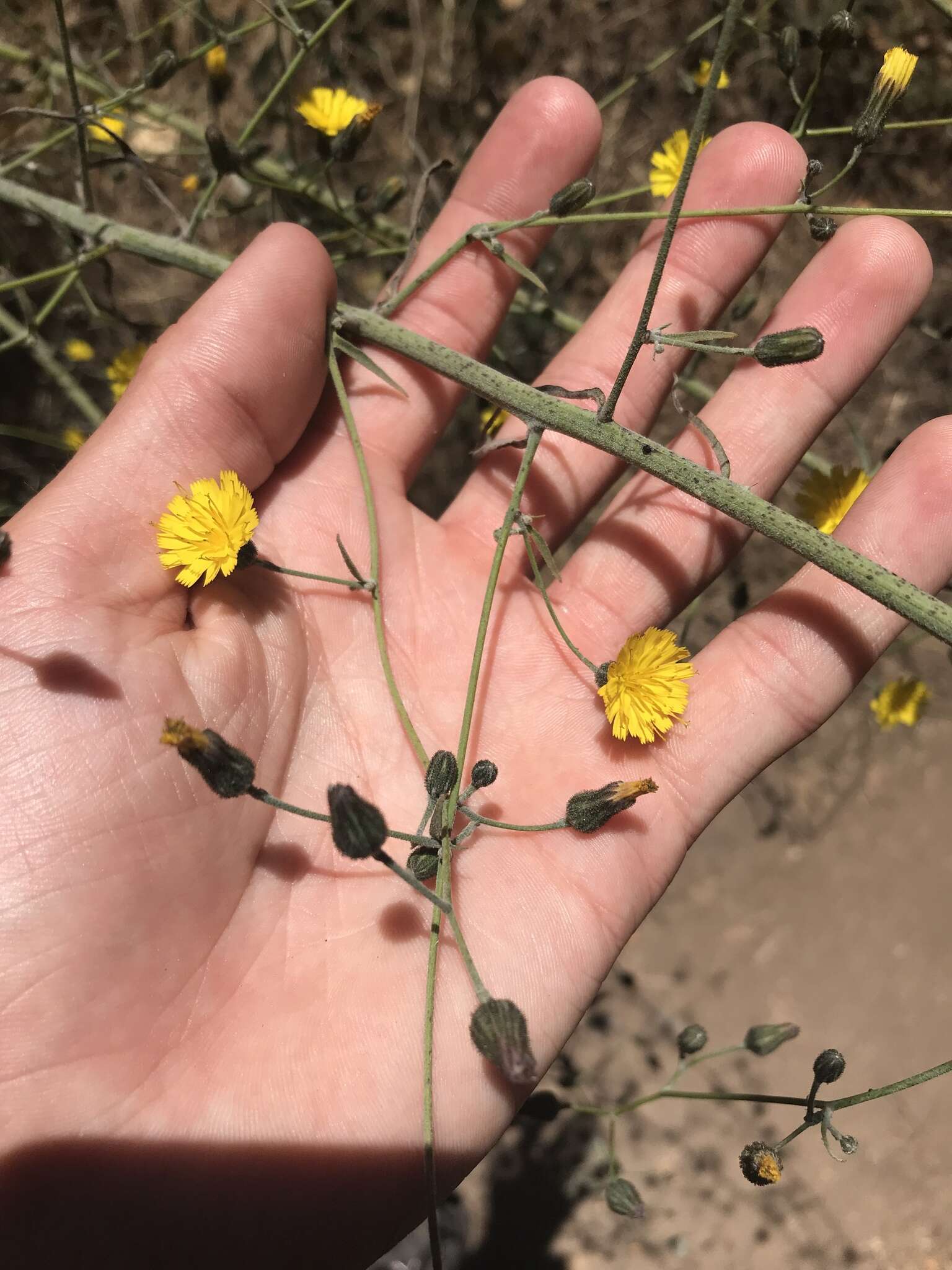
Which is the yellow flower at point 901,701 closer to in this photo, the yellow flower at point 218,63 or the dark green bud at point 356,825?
the dark green bud at point 356,825

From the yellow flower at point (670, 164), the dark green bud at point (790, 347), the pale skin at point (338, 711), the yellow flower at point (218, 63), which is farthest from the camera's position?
the yellow flower at point (670, 164)

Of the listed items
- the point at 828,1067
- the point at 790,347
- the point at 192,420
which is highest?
the point at 790,347

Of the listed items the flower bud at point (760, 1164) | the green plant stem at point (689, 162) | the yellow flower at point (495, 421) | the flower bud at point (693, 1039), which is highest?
the green plant stem at point (689, 162)

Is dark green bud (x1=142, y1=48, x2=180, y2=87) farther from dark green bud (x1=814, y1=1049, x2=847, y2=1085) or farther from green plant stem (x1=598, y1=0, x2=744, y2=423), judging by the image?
dark green bud (x1=814, y1=1049, x2=847, y2=1085)

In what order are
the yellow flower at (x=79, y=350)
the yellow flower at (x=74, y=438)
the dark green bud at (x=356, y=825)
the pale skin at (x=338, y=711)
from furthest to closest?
the yellow flower at (x=79, y=350), the yellow flower at (x=74, y=438), the pale skin at (x=338, y=711), the dark green bud at (x=356, y=825)

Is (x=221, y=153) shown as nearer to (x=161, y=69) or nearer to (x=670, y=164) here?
(x=161, y=69)

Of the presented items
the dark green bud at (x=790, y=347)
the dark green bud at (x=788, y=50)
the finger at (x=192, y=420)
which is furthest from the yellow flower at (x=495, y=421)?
the dark green bud at (x=788, y=50)

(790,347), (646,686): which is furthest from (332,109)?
(646,686)

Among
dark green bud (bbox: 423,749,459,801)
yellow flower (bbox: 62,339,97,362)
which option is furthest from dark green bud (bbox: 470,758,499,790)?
yellow flower (bbox: 62,339,97,362)
